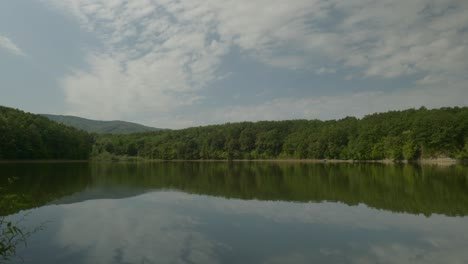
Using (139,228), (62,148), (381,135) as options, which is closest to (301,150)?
(381,135)

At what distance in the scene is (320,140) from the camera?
314 ft

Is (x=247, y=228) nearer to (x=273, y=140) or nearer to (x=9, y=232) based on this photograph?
(x=9, y=232)

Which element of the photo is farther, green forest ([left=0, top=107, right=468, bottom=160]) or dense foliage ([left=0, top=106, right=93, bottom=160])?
dense foliage ([left=0, top=106, right=93, bottom=160])

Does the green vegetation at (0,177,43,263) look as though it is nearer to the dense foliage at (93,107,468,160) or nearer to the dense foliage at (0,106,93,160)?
the dense foliage at (93,107,468,160)

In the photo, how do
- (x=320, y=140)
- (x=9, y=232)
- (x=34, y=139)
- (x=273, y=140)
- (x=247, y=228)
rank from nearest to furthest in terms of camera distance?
1. (x=9, y=232)
2. (x=247, y=228)
3. (x=34, y=139)
4. (x=320, y=140)
5. (x=273, y=140)

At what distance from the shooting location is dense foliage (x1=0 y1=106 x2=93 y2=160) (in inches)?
2854

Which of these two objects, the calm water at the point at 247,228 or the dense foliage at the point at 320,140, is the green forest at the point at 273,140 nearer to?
the dense foliage at the point at 320,140

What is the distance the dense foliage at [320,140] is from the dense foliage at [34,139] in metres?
18.1

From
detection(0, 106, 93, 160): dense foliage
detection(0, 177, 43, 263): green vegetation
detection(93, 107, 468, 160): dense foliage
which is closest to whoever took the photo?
detection(0, 177, 43, 263): green vegetation

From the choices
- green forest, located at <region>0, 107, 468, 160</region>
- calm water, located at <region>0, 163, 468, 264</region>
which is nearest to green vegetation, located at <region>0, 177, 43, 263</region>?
calm water, located at <region>0, 163, 468, 264</region>

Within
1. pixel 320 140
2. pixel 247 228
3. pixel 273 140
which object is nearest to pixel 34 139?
pixel 273 140

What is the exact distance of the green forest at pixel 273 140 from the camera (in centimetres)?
6694

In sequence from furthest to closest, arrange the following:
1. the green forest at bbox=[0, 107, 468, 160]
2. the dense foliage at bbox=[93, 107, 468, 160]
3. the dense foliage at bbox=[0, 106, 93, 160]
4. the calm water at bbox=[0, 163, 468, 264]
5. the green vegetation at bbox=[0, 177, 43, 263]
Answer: the dense foliage at bbox=[0, 106, 93, 160] < the green forest at bbox=[0, 107, 468, 160] < the dense foliage at bbox=[93, 107, 468, 160] < the calm water at bbox=[0, 163, 468, 264] < the green vegetation at bbox=[0, 177, 43, 263]

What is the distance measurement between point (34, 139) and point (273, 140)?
67.6 metres
